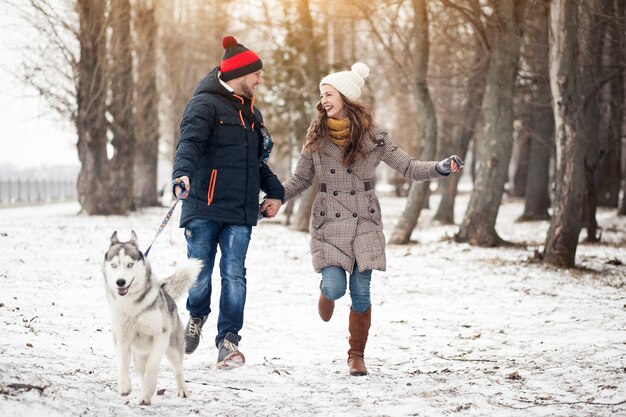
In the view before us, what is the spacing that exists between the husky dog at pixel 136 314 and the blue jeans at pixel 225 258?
94 centimetres

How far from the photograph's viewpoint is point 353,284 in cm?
570

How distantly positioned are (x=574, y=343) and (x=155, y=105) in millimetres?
21628

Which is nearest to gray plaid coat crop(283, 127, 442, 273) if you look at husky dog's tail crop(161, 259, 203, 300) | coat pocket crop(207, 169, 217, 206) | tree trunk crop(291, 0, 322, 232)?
coat pocket crop(207, 169, 217, 206)

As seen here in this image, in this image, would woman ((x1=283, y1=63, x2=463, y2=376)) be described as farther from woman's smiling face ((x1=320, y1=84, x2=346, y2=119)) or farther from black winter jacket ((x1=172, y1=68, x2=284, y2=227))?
black winter jacket ((x1=172, y1=68, x2=284, y2=227))

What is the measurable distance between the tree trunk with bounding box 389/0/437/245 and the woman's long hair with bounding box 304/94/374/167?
33.0ft

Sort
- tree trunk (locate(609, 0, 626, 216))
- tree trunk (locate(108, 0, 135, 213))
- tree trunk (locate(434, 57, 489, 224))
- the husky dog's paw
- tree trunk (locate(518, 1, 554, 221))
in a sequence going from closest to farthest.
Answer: the husky dog's paw → tree trunk (locate(609, 0, 626, 216)) → tree trunk (locate(518, 1, 554, 221)) → tree trunk (locate(108, 0, 135, 213)) → tree trunk (locate(434, 57, 489, 224))

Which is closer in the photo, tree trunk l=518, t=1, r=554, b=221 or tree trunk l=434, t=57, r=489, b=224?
tree trunk l=518, t=1, r=554, b=221

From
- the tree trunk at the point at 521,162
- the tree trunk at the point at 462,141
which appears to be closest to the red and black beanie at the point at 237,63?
the tree trunk at the point at 462,141

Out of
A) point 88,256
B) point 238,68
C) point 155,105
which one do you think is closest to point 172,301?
point 238,68

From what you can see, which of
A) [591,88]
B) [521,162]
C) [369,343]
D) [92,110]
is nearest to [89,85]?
[92,110]

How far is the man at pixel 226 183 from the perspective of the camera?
5.39m

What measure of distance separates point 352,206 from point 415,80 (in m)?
11.0

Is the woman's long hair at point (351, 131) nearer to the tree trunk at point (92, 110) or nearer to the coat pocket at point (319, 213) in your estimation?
the coat pocket at point (319, 213)

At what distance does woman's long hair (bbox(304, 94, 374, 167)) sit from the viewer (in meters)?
5.59
